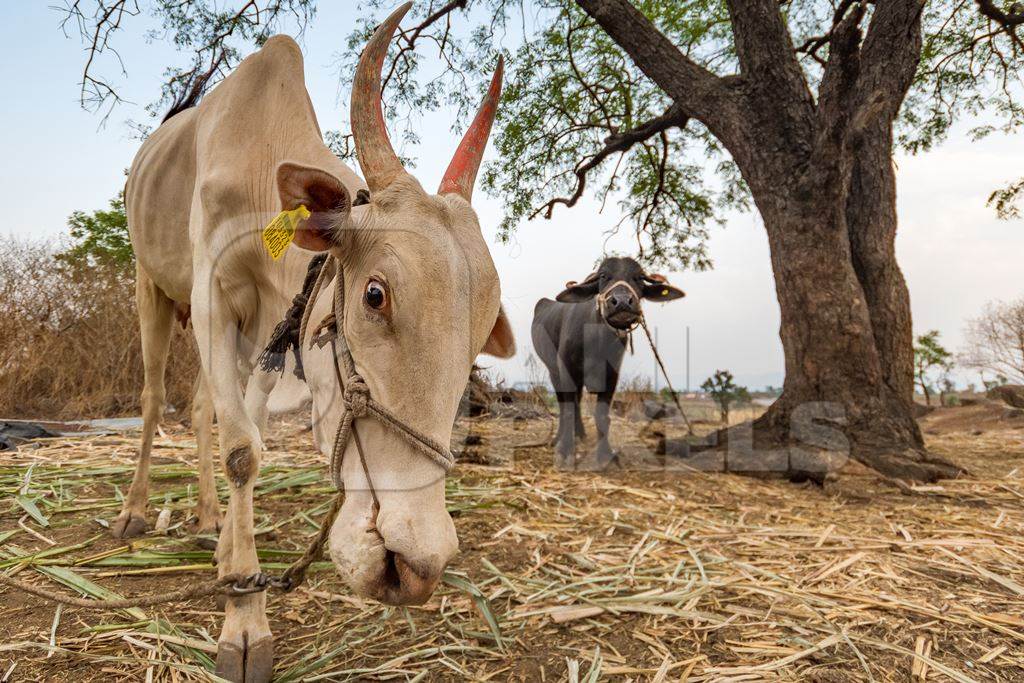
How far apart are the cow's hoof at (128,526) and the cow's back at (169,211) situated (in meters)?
1.19

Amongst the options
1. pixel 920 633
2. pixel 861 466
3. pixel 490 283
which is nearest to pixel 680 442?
pixel 861 466

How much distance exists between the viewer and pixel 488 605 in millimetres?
2512

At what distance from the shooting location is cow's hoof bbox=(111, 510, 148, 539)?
130 inches

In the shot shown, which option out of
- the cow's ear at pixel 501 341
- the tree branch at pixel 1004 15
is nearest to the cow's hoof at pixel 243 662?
the cow's ear at pixel 501 341

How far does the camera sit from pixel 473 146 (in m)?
2.12

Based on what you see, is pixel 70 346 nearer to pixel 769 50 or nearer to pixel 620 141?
pixel 620 141

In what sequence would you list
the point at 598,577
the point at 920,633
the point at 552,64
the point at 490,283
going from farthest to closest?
the point at 552,64 → the point at 598,577 → the point at 920,633 → the point at 490,283

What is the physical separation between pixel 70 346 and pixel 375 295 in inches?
384

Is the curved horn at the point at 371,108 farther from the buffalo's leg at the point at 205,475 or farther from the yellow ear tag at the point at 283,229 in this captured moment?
the buffalo's leg at the point at 205,475

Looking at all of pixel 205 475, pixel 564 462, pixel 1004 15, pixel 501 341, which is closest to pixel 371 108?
pixel 501 341

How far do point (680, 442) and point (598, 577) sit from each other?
131 inches

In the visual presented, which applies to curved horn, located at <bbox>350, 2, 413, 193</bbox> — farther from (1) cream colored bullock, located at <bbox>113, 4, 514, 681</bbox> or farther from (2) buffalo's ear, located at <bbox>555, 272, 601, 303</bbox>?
(2) buffalo's ear, located at <bbox>555, 272, 601, 303</bbox>

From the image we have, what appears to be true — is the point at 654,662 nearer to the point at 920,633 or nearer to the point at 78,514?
the point at 920,633

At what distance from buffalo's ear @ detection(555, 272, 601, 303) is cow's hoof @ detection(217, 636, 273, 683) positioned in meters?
4.41
